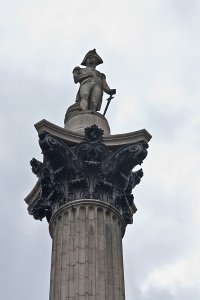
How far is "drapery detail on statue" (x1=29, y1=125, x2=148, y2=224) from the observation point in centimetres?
2330

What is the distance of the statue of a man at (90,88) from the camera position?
1085 inches

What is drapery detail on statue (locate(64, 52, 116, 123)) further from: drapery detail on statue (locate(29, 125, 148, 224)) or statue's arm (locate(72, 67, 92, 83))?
drapery detail on statue (locate(29, 125, 148, 224))

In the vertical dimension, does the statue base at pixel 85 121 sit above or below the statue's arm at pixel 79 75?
below

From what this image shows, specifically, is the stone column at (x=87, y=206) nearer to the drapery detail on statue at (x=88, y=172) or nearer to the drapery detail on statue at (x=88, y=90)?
the drapery detail on statue at (x=88, y=172)

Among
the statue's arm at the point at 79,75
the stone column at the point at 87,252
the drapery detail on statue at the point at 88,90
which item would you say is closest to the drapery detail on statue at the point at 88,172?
the stone column at the point at 87,252

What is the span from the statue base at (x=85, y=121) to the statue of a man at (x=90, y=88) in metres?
0.57

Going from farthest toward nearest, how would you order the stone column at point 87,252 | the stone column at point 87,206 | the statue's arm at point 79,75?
the statue's arm at point 79,75
the stone column at point 87,206
the stone column at point 87,252

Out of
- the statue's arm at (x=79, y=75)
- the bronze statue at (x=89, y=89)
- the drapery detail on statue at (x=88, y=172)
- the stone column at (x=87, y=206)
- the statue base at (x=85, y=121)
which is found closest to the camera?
the stone column at (x=87, y=206)

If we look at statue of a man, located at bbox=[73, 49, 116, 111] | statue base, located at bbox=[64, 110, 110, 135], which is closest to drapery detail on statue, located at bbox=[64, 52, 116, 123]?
statue of a man, located at bbox=[73, 49, 116, 111]

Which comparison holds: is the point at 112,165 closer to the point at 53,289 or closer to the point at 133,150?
the point at 133,150

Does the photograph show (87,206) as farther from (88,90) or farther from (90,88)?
(90,88)

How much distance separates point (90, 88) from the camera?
27922mm

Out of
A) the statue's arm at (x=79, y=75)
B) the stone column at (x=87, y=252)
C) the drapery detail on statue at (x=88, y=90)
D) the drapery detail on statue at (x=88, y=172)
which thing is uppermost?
the statue's arm at (x=79, y=75)

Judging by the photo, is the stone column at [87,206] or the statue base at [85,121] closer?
the stone column at [87,206]
